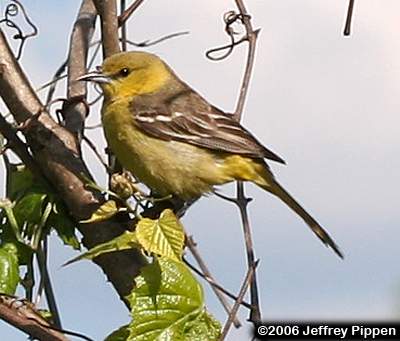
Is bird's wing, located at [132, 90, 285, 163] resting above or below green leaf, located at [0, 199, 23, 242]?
below

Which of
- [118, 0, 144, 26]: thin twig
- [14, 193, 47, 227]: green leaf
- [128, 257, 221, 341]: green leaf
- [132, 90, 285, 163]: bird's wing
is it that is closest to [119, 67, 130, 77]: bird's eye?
[132, 90, 285, 163]: bird's wing

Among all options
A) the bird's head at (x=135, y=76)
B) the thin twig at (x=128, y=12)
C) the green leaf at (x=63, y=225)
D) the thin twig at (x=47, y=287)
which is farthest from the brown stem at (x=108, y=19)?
the bird's head at (x=135, y=76)

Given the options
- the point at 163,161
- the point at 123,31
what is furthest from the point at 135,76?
the point at 123,31

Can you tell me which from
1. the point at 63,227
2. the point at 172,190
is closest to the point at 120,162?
the point at 172,190

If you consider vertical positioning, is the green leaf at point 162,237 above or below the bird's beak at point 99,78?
below

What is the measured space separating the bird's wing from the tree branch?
106 centimetres

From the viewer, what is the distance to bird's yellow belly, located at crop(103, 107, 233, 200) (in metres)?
3.35

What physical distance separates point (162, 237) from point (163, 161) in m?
1.51

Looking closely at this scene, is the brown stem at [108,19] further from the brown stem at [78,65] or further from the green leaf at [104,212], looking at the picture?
the green leaf at [104,212]

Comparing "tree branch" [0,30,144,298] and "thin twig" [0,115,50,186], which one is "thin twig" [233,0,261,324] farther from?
"thin twig" [0,115,50,186]

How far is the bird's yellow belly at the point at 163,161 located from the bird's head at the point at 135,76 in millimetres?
175

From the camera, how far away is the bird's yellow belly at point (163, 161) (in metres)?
3.35

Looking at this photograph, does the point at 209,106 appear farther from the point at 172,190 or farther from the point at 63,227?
the point at 63,227

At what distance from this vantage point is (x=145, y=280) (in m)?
1.93
